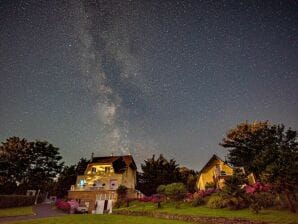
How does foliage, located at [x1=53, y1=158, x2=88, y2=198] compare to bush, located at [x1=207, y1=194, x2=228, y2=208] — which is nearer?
bush, located at [x1=207, y1=194, x2=228, y2=208]

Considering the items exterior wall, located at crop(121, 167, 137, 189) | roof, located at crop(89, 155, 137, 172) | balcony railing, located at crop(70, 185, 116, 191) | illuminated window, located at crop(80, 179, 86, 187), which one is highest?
roof, located at crop(89, 155, 137, 172)

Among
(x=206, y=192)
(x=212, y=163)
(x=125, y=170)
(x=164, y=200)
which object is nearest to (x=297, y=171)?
(x=206, y=192)

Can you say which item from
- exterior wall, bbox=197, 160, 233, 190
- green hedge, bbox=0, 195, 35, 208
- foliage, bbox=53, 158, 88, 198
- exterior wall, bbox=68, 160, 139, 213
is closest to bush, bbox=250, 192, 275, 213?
exterior wall, bbox=197, 160, 233, 190

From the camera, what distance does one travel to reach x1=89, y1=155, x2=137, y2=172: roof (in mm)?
49062

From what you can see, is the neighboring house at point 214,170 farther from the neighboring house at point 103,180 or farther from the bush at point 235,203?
the bush at point 235,203

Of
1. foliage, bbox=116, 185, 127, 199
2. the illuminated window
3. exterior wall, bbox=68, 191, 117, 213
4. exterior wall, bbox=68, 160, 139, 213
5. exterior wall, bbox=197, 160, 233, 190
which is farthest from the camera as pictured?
the illuminated window

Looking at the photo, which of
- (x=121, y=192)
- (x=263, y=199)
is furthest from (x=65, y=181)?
(x=263, y=199)

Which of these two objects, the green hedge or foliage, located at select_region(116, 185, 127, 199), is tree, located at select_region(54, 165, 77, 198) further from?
foliage, located at select_region(116, 185, 127, 199)

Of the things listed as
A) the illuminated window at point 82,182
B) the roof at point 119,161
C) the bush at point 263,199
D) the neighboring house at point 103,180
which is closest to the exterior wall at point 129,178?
the neighboring house at point 103,180

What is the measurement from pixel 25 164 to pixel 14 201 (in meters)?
18.2

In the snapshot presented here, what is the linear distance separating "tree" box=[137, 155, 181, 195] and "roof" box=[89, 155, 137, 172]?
3.08 m

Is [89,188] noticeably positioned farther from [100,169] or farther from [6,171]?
[6,171]

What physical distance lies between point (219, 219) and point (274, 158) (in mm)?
6561

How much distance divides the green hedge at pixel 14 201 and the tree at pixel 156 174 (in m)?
22.8
